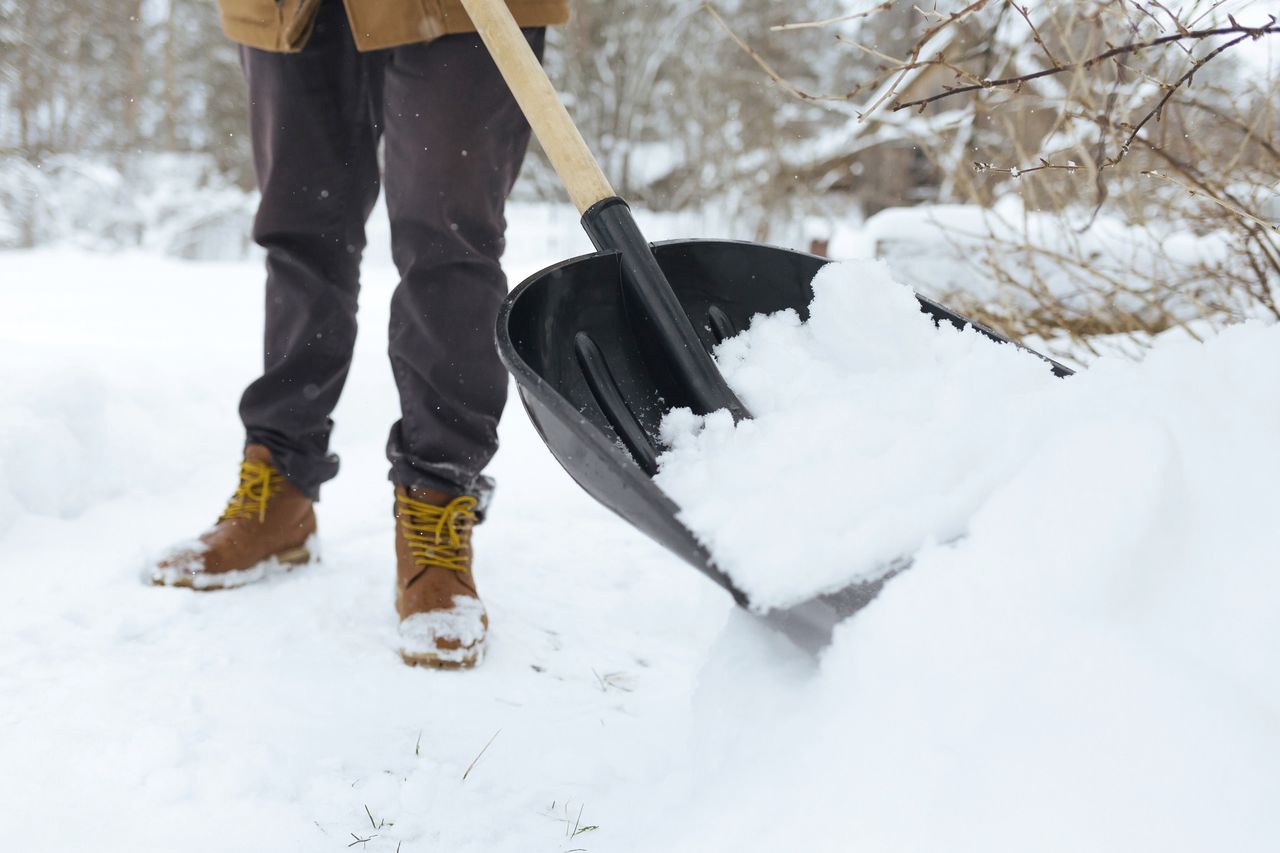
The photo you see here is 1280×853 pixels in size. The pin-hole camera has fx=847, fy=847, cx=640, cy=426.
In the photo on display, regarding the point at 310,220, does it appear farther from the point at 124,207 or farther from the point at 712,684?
the point at 124,207

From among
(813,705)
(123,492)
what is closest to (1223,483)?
(813,705)

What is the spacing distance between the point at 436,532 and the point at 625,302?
539mm

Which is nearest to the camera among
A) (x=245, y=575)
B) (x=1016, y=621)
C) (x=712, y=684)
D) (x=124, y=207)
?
(x=1016, y=621)

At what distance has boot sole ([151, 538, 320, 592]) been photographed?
1.43 m

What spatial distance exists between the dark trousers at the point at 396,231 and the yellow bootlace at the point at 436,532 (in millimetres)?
36

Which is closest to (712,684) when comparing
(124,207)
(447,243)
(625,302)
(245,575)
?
(625,302)

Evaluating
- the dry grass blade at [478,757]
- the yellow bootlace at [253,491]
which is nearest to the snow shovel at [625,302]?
the dry grass blade at [478,757]

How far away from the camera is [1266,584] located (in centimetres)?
63

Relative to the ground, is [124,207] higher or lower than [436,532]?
lower

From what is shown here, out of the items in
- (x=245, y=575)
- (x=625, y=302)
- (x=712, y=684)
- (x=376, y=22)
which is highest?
(x=376, y=22)

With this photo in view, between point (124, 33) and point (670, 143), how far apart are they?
7.50m

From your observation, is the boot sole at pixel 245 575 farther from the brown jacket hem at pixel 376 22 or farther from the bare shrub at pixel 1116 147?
the bare shrub at pixel 1116 147

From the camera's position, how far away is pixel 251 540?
4.91ft

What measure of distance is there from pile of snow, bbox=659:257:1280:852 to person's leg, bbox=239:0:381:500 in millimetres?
939
